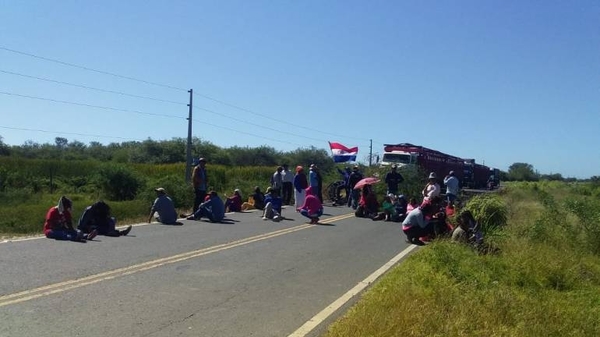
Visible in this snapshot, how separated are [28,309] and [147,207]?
16.1 metres

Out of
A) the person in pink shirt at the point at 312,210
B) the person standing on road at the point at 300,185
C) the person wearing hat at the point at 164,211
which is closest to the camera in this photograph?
the person wearing hat at the point at 164,211

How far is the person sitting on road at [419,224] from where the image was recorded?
47.0 feet

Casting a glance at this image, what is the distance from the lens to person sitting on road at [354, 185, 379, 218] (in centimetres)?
2058

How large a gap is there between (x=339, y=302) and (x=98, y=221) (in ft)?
24.1

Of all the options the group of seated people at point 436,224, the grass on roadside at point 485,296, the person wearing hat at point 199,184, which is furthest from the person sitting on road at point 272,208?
the grass on roadside at point 485,296

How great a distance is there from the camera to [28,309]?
6.89m

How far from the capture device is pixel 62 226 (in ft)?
41.7

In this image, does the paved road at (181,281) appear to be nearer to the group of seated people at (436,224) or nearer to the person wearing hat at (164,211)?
the group of seated people at (436,224)

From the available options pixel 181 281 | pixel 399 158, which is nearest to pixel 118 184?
pixel 399 158

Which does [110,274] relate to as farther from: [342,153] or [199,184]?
[342,153]

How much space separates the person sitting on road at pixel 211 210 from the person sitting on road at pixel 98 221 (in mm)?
3842

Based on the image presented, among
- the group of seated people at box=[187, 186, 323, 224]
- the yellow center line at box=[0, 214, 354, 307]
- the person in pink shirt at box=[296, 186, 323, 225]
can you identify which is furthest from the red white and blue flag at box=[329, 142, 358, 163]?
the yellow center line at box=[0, 214, 354, 307]

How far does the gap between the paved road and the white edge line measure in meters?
0.09

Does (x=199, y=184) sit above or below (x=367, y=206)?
above
